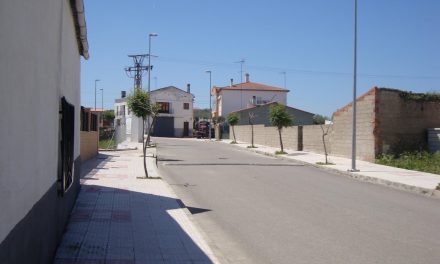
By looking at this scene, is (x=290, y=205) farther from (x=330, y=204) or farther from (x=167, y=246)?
(x=167, y=246)

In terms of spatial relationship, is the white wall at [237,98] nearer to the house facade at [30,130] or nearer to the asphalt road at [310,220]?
the asphalt road at [310,220]

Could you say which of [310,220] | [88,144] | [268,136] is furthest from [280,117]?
[310,220]

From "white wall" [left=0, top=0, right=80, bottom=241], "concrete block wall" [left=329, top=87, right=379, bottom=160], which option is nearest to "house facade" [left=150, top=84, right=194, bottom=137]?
"concrete block wall" [left=329, top=87, right=379, bottom=160]

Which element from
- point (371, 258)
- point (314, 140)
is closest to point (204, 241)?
point (371, 258)

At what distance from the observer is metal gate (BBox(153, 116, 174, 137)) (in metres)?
81.9

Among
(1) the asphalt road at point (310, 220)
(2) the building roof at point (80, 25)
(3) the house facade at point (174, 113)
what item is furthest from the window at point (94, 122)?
(3) the house facade at point (174, 113)

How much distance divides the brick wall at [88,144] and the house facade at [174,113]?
175 ft

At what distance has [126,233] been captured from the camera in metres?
8.48

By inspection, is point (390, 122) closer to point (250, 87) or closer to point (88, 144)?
point (88, 144)

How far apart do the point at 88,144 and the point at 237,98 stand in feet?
189

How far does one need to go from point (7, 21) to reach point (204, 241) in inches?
214

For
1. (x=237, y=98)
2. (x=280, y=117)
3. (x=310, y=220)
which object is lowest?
(x=310, y=220)

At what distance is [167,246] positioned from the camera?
7.63 m

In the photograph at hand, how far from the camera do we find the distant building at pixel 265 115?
66375 millimetres
